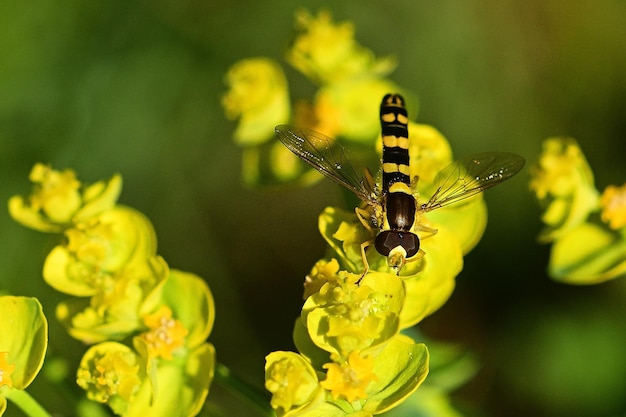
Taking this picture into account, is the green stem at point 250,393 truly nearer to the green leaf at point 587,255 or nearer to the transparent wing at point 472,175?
the transparent wing at point 472,175

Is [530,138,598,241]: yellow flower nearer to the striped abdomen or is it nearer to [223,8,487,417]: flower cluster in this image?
[223,8,487,417]: flower cluster

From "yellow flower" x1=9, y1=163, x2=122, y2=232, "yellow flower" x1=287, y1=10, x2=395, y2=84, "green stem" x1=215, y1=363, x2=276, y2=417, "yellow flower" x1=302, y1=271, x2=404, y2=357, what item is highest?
"yellow flower" x1=287, y1=10, x2=395, y2=84

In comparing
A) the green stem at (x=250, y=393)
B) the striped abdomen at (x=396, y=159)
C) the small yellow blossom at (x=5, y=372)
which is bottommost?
the small yellow blossom at (x=5, y=372)

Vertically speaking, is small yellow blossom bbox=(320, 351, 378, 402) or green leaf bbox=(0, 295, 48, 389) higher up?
small yellow blossom bbox=(320, 351, 378, 402)

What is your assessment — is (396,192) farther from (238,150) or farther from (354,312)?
(238,150)

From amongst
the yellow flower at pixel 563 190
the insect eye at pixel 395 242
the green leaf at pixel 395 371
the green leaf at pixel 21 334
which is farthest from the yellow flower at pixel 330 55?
the green leaf at pixel 21 334

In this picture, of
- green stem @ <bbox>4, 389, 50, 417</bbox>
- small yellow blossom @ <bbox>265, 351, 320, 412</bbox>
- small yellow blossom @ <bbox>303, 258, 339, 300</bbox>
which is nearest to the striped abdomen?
small yellow blossom @ <bbox>303, 258, 339, 300</bbox>

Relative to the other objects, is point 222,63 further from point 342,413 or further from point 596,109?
point 342,413
